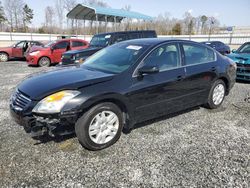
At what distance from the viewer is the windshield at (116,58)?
358 centimetres

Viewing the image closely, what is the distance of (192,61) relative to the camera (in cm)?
429

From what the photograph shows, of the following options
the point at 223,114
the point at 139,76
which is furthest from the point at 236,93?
the point at 139,76

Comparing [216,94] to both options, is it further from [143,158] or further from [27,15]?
[27,15]

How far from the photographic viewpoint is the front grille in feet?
9.79

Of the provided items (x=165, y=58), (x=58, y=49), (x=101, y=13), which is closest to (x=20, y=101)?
(x=165, y=58)

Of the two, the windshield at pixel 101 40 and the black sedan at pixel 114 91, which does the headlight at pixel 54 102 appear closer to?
the black sedan at pixel 114 91

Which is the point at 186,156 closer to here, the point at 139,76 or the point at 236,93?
the point at 139,76

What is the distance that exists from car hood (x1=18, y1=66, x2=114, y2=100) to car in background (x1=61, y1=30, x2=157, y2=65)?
5.50 meters

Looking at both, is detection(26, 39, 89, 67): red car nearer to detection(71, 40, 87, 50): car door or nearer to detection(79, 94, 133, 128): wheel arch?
detection(71, 40, 87, 50): car door

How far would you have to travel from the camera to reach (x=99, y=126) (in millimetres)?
3203

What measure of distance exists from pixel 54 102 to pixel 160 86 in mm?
1734

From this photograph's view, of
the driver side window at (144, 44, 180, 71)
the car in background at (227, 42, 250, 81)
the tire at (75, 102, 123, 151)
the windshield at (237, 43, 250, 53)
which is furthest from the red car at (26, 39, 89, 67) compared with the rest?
the tire at (75, 102, 123, 151)

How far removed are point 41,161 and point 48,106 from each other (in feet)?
2.51

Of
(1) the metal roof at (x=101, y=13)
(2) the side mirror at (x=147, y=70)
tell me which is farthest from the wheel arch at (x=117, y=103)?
(1) the metal roof at (x=101, y=13)
